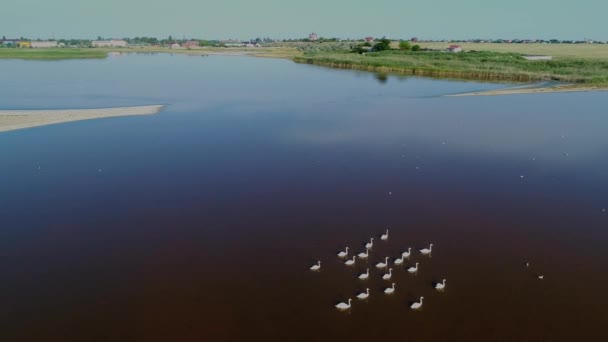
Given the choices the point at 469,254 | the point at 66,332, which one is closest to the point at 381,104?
the point at 469,254

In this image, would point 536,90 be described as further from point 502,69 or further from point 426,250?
point 426,250

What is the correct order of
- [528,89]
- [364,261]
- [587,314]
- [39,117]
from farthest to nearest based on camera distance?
[528,89] → [39,117] → [364,261] → [587,314]

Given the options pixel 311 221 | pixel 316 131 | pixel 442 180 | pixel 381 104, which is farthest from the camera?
pixel 381 104

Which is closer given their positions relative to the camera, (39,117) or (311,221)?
(311,221)

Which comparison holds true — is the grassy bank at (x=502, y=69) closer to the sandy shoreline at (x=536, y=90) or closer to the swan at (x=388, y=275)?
the sandy shoreline at (x=536, y=90)

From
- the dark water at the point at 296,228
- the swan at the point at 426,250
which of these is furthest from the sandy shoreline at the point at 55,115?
the swan at the point at 426,250

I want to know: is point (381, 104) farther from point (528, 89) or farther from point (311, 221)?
point (311, 221)
